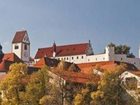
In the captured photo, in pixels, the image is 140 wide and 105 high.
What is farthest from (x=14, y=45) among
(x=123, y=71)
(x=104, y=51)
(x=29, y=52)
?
(x=123, y=71)

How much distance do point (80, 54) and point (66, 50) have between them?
186 inches

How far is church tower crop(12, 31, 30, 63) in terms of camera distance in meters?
136

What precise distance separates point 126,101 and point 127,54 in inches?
2447

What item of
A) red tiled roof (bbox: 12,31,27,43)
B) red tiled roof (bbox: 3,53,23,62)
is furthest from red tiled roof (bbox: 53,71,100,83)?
red tiled roof (bbox: 12,31,27,43)

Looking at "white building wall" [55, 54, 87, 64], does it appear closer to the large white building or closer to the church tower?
the large white building

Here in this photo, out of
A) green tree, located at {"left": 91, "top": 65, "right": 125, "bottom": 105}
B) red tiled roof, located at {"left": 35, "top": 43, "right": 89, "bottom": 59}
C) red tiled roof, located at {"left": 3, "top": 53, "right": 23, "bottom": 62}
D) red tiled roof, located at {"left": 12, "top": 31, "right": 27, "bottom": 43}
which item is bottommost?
green tree, located at {"left": 91, "top": 65, "right": 125, "bottom": 105}

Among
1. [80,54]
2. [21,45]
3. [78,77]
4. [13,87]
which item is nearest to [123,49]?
[80,54]

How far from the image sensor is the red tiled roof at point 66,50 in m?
128

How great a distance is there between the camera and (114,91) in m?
66.1

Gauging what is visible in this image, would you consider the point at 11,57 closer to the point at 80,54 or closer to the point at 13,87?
the point at 80,54

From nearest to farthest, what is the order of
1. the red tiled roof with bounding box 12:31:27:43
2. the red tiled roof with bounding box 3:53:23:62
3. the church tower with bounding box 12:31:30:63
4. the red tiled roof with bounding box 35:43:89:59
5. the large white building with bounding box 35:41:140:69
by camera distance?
the red tiled roof with bounding box 3:53:23:62 → the large white building with bounding box 35:41:140:69 → the red tiled roof with bounding box 35:43:89:59 → the church tower with bounding box 12:31:30:63 → the red tiled roof with bounding box 12:31:27:43

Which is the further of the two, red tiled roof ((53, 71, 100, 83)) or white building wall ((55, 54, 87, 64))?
white building wall ((55, 54, 87, 64))

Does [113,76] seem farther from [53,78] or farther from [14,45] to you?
[14,45]

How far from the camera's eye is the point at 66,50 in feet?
427
